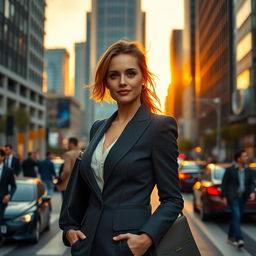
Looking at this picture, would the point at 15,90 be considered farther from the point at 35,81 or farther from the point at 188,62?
the point at 188,62

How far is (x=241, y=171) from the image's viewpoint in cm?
989

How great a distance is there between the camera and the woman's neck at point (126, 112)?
→ 8.77 feet

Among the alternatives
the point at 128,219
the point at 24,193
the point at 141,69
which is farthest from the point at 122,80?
the point at 24,193

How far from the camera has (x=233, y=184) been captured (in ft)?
31.9

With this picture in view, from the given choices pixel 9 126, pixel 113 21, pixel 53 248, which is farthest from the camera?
pixel 113 21

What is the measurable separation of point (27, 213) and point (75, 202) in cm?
737

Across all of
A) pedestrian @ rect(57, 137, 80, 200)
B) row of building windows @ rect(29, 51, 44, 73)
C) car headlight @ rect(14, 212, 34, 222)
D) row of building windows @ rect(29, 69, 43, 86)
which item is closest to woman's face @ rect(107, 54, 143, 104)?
pedestrian @ rect(57, 137, 80, 200)

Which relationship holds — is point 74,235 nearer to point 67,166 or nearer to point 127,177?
point 127,177

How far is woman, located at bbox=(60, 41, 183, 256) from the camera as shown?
7.77 ft

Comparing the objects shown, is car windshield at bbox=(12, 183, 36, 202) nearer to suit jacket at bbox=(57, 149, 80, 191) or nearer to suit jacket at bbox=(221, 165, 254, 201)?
suit jacket at bbox=(57, 149, 80, 191)

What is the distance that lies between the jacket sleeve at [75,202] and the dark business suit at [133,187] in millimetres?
147

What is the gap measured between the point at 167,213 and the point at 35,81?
74.3 m

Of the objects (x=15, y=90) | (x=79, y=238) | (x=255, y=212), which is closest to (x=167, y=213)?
(x=79, y=238)

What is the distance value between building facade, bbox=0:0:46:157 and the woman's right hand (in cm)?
4350
